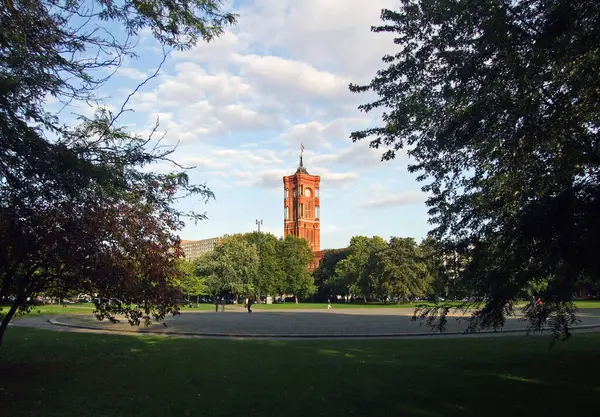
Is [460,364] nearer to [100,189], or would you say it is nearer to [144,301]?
[144,301]

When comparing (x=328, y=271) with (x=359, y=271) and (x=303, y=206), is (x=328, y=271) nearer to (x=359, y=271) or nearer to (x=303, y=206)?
(x=359, y=271)

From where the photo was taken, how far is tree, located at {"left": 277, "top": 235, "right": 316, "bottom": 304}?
85.3m

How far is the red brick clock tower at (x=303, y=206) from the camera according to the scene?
147500 mm

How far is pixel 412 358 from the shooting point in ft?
41.2

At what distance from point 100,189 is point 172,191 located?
46.8 inches

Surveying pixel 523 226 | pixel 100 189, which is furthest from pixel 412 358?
pixel 100 189

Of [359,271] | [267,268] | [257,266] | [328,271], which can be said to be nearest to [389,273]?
[359,271]

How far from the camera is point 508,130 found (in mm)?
7602

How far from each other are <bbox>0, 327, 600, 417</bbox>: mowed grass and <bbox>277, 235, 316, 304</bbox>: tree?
7013 cm

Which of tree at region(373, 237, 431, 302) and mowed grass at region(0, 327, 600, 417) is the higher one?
tree at region(373, 237, 431, 302)

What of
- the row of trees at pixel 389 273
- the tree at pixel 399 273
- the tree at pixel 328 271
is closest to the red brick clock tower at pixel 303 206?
the tree at pixel 328 271

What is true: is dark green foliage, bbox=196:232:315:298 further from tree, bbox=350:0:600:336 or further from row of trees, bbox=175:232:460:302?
tree, bbox=350:0:600:336

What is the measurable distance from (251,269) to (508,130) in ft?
206

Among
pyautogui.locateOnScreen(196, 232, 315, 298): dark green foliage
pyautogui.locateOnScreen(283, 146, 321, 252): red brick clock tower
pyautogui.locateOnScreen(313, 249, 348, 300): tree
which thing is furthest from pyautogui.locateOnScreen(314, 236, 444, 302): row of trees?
pyautogui.locateOnScreen(283, 146, 321, 252): red brick clock tower
